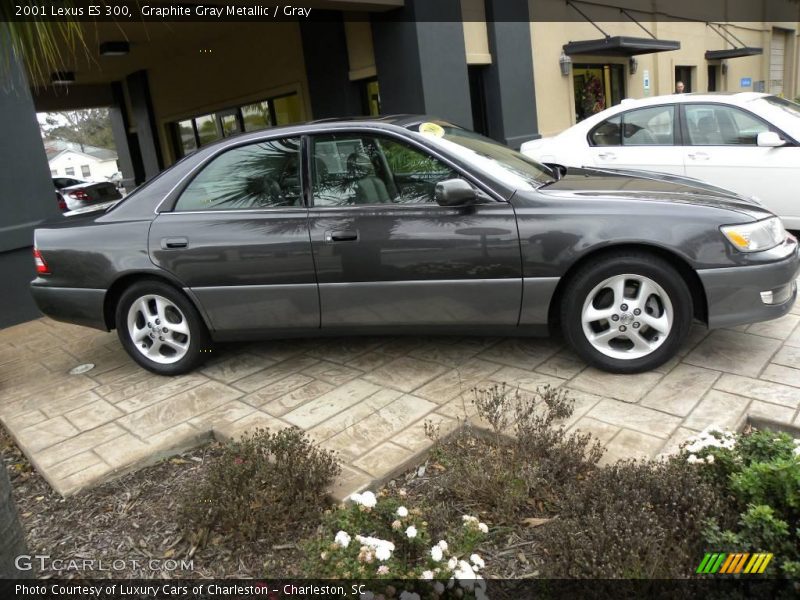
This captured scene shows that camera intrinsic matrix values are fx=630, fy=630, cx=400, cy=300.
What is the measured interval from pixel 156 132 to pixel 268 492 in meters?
15.0

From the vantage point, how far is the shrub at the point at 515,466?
2.68 m

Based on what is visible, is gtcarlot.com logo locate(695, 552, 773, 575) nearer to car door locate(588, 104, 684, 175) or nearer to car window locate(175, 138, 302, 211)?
car window locate(175, 138, 302, 211)

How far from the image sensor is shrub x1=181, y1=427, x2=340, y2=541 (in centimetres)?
264

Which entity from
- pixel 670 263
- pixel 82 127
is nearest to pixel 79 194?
pixel 670 263

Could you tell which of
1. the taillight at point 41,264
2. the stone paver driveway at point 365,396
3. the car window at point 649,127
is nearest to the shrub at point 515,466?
the stone paver driveway at point 365,396

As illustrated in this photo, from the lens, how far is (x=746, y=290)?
11.6 feet

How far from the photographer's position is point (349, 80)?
10.1 meters

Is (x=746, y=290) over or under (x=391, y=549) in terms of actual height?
over

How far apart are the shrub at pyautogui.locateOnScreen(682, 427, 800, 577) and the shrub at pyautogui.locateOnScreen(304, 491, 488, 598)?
842 mm

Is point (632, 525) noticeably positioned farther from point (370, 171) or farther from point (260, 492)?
point (370, 171)

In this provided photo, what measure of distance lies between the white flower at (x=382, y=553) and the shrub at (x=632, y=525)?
22.5 inches

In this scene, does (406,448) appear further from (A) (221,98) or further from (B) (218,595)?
(A) (221,98)

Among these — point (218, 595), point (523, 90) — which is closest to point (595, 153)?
point (523, 90)

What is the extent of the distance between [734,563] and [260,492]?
5.92ft
